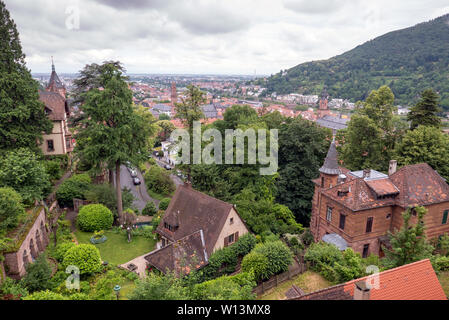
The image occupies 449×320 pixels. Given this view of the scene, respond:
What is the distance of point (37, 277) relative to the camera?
16406 mm

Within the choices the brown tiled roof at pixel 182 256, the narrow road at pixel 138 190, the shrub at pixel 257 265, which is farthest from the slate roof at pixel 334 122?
the shrub at pixel 257 265

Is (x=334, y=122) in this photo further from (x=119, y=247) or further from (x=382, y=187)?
(x=119, y=247)

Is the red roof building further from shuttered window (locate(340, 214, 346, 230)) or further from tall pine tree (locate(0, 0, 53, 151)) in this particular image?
tall pine tree (locate(0, 0, 53, 151))

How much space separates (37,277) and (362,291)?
16931 mm

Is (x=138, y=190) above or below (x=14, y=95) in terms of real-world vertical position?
below

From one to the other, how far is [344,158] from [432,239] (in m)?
14.2

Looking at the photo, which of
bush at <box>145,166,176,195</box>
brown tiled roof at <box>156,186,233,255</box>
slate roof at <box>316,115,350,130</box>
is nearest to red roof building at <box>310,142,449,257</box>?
brown tiled roof at <box>156,186,233,255</box>

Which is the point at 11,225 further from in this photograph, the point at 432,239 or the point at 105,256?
the point at 432,239

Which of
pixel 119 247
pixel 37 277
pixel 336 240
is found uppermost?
pixel 37 277

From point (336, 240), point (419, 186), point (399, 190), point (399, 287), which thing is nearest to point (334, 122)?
point (419, 186)

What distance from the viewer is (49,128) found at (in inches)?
1142

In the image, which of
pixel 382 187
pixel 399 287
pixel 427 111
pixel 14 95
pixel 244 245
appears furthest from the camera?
pixel 427 111

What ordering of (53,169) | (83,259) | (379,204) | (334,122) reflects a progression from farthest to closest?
(334,122)
(53,169)
(379,204)
(83,259)
